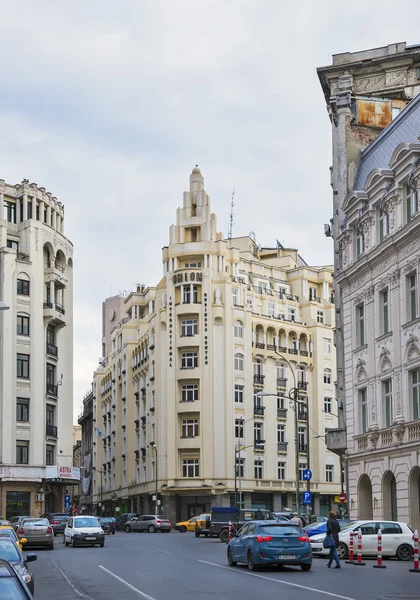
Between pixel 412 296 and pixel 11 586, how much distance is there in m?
31.7

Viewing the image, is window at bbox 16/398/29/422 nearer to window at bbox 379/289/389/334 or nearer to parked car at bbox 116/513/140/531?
parked car at bbox 116/513/140/531

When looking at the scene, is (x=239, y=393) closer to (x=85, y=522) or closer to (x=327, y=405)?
(x=327, y=405)

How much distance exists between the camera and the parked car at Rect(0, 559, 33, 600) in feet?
31.6

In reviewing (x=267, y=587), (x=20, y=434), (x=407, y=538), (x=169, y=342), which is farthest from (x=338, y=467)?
(x=267, y=587)

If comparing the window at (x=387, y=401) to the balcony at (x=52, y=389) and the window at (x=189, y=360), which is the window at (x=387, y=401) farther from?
the window at (x=189, y=360)

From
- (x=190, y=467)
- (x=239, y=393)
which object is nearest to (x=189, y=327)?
(x=239, y=393)

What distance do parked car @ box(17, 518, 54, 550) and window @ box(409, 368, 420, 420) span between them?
16.8 meters

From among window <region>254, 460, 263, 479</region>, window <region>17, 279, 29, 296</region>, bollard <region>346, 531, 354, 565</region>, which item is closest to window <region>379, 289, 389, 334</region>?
bollard <region>346, 531, 354, 565</region>

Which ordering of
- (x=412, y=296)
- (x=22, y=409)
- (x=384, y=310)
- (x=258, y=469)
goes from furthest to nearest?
(x=258, y=469) < (x=22, y=409) < (x=384, y=310) < (x=412, y=296)

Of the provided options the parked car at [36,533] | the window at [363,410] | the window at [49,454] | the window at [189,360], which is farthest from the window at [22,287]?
the window at [363,410]

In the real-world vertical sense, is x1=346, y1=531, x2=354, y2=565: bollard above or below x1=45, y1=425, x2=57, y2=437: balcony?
below

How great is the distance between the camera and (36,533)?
143ft

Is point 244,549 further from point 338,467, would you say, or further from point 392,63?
point 338,467

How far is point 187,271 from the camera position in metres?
93.6
